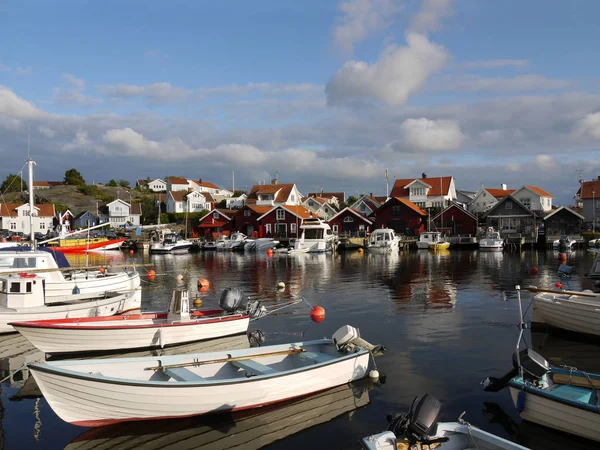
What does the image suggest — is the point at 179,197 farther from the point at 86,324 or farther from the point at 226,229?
the point at 86,324

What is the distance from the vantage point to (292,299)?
977 inches

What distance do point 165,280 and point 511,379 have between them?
26.9 meters

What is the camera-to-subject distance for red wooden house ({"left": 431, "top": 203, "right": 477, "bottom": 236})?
66.1 m

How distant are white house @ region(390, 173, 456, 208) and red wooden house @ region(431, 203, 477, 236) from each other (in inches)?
354

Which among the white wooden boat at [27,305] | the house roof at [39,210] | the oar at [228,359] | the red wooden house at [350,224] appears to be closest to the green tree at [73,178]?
the house roof at [39,210]

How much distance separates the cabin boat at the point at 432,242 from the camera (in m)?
58.6

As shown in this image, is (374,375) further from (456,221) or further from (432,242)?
(456,221)

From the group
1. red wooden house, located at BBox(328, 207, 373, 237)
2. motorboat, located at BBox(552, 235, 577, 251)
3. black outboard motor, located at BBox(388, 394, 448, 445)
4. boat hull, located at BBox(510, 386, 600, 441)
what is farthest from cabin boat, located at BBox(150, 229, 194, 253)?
black outboard motor, located at BBox(388, 394, 448, 445)

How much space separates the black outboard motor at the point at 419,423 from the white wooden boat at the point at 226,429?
1.76 metres

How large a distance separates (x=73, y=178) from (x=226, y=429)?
394 ft

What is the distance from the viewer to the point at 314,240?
57125mm

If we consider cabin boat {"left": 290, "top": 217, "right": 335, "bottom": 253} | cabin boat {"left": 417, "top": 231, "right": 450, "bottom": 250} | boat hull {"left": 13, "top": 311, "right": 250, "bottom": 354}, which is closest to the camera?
boat hull {"left": 13, "top": 311, "right": 250, "bottom": 354}

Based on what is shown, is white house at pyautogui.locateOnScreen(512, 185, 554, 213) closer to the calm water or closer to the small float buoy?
the calm water

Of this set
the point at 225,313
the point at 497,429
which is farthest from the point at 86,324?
the point at 497,429
